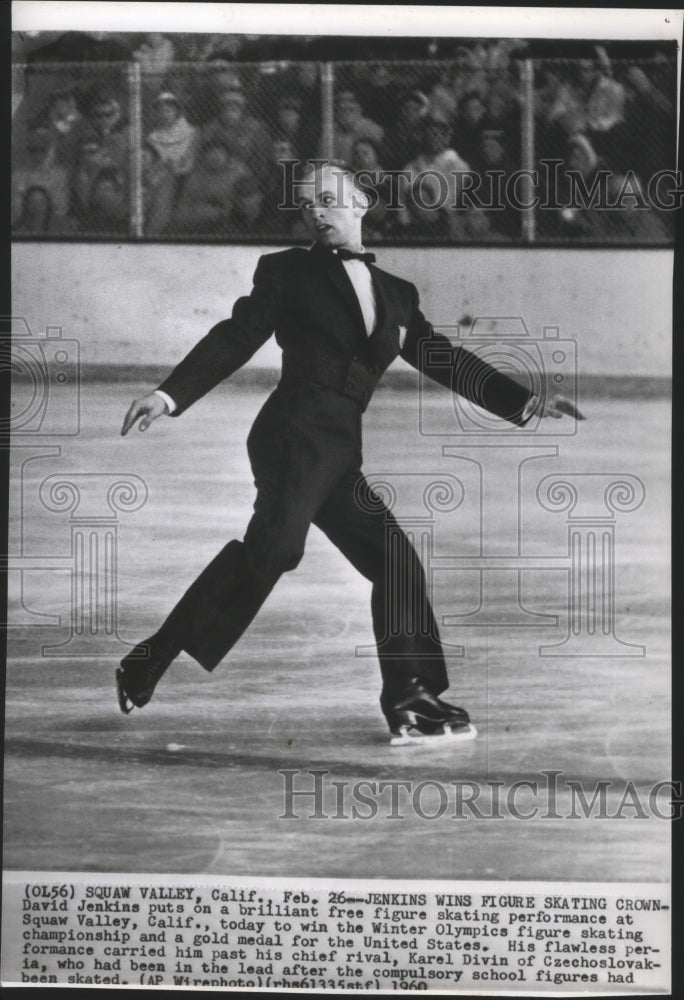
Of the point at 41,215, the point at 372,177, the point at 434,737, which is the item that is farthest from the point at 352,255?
the point at 434,737

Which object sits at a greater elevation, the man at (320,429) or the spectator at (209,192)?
the spectator at (209,192)

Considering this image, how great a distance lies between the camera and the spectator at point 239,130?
3342mm

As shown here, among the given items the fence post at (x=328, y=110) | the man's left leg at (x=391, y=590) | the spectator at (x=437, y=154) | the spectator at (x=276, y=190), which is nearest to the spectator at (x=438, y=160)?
the spectator at (x=437, y=154)

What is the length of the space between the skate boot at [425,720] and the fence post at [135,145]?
150 centimetres

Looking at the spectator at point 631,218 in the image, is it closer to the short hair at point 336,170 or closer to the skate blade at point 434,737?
the short hair at point 336,170

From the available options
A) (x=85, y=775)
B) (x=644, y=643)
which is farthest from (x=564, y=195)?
(x=85, y=775)

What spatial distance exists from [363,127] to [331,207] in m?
0.24

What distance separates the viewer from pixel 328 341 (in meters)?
3.33

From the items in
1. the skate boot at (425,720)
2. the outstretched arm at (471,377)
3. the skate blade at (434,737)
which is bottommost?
the skate blade at (434,737)

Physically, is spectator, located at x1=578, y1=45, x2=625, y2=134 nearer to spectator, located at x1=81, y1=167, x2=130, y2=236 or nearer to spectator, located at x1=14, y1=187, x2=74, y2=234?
spectator, located at x1=81, y1=167, x2=130, y2=236

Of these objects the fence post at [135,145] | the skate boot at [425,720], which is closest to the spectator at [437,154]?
the fence post at [135,145]

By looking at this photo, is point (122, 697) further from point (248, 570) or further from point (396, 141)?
point (396, 141)

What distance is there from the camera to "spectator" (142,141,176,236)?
336 cm

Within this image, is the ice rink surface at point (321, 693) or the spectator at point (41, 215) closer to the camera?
the ice rink surface at point (321, 693)
